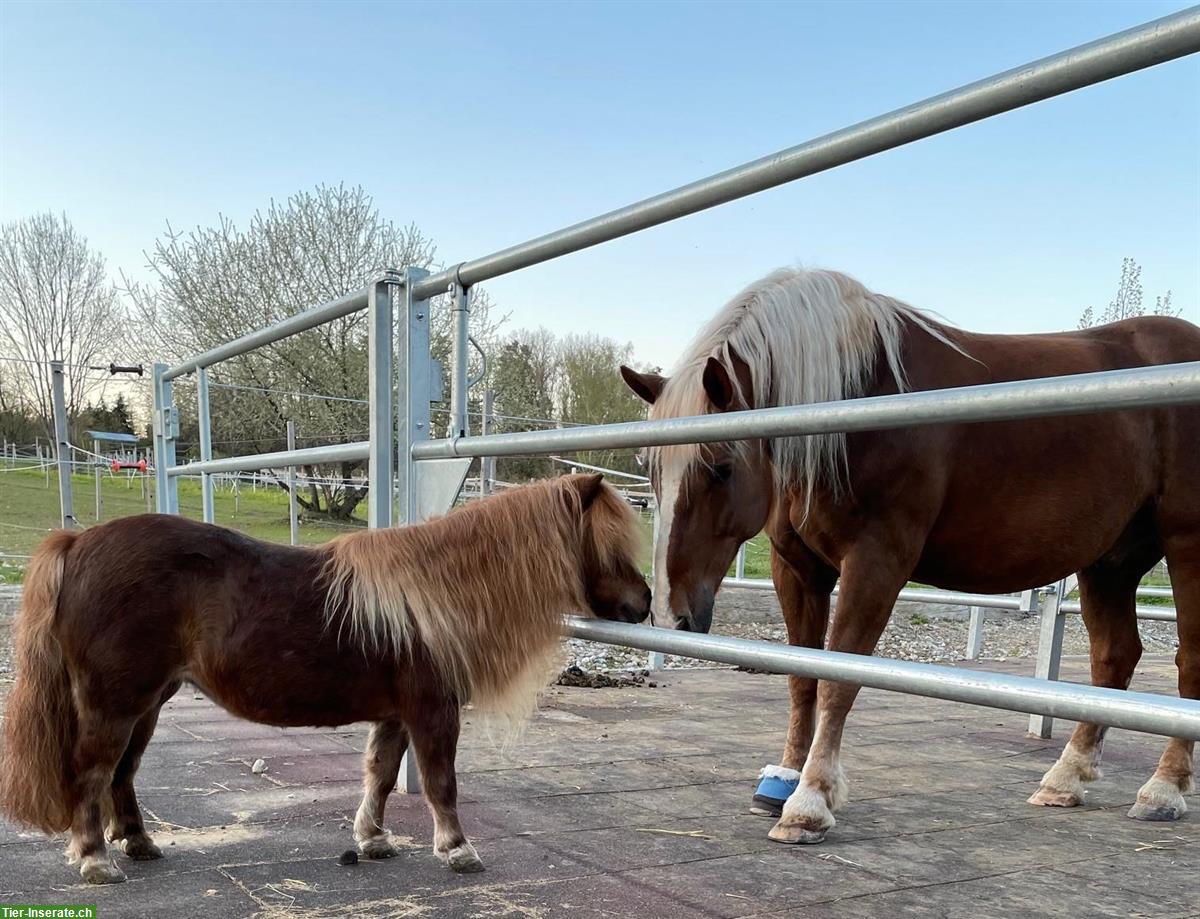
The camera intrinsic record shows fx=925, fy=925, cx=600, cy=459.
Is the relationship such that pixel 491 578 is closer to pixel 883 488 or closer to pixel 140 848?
pixel 140 848

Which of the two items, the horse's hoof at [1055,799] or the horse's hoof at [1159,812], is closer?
the horse's hoof at [1159,812]

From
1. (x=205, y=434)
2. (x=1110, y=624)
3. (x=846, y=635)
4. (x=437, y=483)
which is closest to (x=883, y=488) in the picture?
(x=846, y=635)

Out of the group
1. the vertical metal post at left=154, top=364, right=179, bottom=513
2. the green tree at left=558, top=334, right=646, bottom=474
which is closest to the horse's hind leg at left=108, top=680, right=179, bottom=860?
the vertical metal post at left=154, top=364, right=179, bottom=513

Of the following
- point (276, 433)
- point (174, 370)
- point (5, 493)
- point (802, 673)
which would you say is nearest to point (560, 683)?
point (174, 370)

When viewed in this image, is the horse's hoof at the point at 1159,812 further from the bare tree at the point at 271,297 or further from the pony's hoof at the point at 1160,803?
the bare tree at the point at 271,297

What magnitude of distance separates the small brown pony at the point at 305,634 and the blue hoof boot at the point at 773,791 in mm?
805

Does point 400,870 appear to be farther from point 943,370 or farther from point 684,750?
point 943,370

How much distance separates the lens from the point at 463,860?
2.08 m

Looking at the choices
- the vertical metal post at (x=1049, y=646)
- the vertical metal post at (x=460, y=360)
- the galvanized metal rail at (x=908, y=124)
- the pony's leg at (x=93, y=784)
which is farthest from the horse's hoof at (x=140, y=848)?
the vertical metal post at (x=1049, y=646)

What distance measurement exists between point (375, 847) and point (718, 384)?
139 centimetres

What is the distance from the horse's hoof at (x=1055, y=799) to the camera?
2.95 metres

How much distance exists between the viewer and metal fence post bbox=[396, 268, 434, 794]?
2709 mm

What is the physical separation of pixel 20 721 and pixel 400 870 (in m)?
0.89

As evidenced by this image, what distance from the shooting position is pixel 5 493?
17703 millimetres
